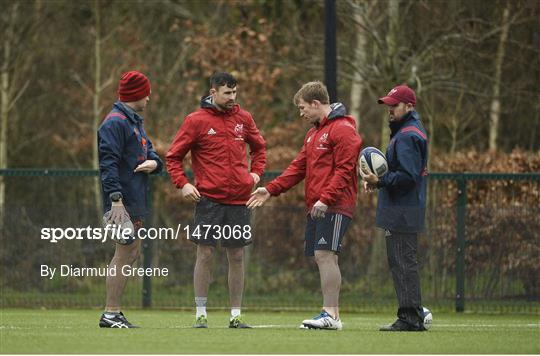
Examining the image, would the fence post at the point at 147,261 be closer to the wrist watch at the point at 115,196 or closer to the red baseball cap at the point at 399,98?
the wrist watch at the point at 115,196

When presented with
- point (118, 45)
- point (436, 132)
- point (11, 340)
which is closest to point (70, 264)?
point (11, 340)

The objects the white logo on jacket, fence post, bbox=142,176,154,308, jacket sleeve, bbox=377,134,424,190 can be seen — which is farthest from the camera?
fence post, bbox=142,176,154,308

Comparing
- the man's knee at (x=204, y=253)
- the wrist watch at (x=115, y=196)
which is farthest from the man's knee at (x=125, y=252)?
the man's knee at (x=204, y=253)

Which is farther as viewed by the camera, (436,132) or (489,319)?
(436,132)

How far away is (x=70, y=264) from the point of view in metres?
16.2

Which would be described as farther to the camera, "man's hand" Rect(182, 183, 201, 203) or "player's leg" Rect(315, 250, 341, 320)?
"man's hand" Rect(182, 183, 201, 203)

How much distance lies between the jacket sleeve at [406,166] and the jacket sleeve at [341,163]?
306 millimetres

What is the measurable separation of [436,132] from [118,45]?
7135mm

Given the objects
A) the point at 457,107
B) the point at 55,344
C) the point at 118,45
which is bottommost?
the point at 55,344

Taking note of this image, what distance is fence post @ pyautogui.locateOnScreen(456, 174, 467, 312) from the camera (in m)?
15.9

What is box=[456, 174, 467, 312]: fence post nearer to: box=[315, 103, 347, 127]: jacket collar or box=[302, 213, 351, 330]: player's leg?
box=[315, 103, 347, 127]: jacket collar

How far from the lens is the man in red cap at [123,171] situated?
10953 mm

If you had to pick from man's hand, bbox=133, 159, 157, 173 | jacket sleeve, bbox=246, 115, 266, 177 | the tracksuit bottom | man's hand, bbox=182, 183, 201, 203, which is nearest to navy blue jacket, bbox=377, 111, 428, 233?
the tracksuit bottom

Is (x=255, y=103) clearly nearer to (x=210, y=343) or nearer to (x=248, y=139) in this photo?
(x=248, y=139)
